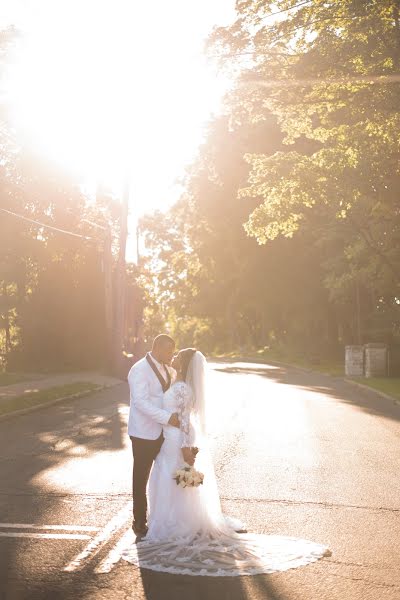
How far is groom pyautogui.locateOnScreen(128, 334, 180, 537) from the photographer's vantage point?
804 cm

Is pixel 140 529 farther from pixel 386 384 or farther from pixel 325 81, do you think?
pixel 386 384

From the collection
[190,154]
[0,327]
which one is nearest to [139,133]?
[190,154]

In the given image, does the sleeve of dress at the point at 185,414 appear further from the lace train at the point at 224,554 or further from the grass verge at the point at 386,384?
the grass verge at the point at 386,384

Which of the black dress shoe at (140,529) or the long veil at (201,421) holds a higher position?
the long veil at (201,421)

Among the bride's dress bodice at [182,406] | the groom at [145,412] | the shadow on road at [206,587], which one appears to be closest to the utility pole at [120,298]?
the groom at [145,412]

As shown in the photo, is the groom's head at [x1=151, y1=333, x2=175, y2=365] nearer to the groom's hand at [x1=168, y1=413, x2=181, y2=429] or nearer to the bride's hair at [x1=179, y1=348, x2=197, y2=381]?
the bride's hair at [x1=179, y1=348, x2=197, y2=381]

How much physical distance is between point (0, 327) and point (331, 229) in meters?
26.3

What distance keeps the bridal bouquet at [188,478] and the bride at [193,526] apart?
0.08m

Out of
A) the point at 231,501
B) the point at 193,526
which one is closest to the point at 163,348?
the point at 193,526

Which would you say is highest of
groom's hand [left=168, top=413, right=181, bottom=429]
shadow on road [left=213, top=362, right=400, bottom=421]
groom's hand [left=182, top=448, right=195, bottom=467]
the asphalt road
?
groom's hand [left=168, top=413, right=181, bottom=429]

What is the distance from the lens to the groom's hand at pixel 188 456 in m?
7.84

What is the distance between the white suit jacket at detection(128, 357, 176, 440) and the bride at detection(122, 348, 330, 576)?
4.7 inches

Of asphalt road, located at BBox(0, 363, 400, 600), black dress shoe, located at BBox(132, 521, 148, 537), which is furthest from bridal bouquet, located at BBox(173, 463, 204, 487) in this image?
asphalt road, located at BBox(0, 363, 400, 600)

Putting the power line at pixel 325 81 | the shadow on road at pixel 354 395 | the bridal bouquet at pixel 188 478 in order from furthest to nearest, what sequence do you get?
the shadow on road at pixel 354 395
the power line at pixel 325 81
the bridal bouquet at pixel 188 478
